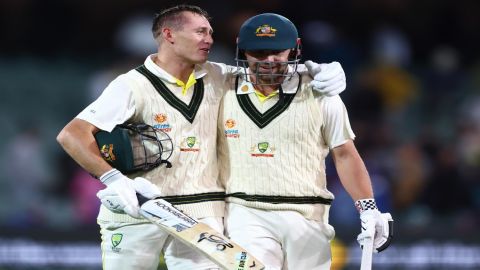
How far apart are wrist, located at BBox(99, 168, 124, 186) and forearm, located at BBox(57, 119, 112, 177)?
0.03 metres

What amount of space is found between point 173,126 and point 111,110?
33 cm

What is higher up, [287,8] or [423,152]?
[287,8]

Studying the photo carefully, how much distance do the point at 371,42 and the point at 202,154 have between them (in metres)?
5.60

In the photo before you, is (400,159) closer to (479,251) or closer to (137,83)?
(479,251)

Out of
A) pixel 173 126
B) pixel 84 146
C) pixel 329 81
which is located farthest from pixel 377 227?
pixel 84 146

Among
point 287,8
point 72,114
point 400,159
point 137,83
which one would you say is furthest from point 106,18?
point 137,83

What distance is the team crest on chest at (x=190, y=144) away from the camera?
5606 millimetres

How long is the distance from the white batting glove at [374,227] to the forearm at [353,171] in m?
0.06

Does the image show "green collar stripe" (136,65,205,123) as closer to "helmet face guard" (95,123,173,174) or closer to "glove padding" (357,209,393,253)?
"helmet face guard" (95,123,173,174)

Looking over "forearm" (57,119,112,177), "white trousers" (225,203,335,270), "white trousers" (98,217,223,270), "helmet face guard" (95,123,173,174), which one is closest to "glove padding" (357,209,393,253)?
"white trousers" (225,203,335,270)

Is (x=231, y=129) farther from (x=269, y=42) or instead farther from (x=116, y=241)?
(x=116, y=241)

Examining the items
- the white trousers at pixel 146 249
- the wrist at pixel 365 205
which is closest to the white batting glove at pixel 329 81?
the wrist at pixel 365 205

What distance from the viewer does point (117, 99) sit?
5496mm

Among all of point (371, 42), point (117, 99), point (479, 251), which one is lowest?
point (479, 251)
